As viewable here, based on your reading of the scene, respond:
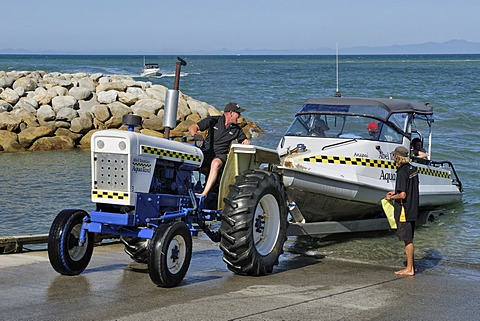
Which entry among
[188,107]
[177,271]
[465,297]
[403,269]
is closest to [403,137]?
[403,269]

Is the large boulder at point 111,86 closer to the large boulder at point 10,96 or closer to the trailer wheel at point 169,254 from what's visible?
the large boulder at point 10,96

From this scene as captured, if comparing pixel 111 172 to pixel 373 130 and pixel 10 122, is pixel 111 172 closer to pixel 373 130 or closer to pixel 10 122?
pixel 373 130

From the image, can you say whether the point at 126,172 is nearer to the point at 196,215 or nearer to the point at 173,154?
the point at 173,154

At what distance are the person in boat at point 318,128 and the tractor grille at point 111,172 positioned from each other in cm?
517

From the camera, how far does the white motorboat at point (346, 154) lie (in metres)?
11.6

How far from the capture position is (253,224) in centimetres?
910

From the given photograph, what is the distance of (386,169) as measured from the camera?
1272 centimetres

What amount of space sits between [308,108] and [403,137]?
5.34ft

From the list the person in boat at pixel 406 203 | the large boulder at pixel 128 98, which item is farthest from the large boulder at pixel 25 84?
the person in boat at pixel 406 203

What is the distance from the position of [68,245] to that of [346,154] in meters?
5.07

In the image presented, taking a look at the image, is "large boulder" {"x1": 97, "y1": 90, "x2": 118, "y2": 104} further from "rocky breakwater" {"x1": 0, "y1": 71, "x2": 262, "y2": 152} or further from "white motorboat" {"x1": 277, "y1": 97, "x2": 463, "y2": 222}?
"white motorboat" {"x1": 277, "y1": 97, "x2": 463, "y2": 222}

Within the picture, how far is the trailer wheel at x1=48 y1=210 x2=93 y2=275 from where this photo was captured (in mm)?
8531

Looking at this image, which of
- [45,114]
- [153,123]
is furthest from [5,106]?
[153,123]

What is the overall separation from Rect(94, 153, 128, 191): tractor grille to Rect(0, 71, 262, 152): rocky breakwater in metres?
17.7
